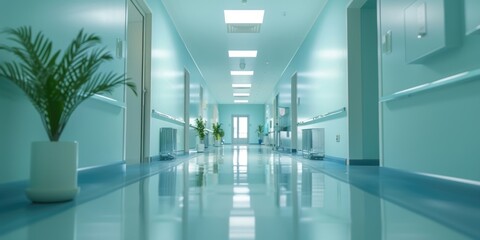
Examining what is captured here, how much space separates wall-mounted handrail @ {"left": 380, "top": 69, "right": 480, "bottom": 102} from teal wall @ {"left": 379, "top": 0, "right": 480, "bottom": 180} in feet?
0.18

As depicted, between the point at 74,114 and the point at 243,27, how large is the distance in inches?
242

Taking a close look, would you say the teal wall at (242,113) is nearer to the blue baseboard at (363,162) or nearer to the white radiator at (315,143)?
the white radiator at (315,143)

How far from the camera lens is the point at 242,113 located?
3084 cm

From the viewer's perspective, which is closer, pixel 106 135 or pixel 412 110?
pixel 412 110

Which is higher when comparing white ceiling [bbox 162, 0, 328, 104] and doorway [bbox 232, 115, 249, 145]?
white ceiling [bbox 162, 0, 328, 104]

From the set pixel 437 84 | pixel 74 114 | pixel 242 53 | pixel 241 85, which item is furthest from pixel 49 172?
pixel 241 85

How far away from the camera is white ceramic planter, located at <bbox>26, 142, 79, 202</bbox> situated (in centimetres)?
232

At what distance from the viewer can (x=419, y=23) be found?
3.27 metres

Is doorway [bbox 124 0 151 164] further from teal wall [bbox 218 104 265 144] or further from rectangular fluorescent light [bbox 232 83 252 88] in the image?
teal wall [bbox 218 104 265 144]

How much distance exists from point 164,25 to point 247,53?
182 inches

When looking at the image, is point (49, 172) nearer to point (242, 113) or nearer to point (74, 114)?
point (74, 114)

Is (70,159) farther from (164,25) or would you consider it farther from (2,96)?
(164,25)

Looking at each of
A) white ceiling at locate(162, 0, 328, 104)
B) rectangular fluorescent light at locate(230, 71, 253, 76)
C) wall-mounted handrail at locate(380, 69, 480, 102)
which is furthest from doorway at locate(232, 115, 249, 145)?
wall-mounted handrail at locate(380, 69, 480, 102)

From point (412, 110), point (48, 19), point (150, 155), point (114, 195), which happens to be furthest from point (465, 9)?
point (150, 155)
